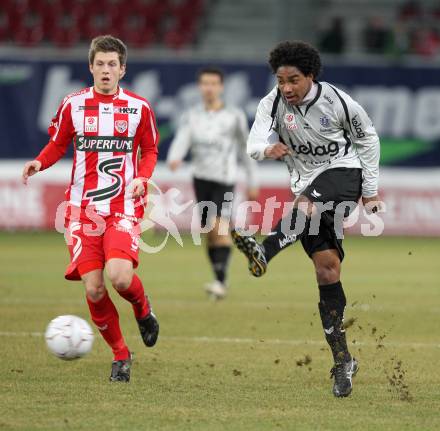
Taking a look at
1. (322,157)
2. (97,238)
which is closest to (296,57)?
(322,157)

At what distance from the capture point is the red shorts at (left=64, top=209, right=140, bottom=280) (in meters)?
7.12

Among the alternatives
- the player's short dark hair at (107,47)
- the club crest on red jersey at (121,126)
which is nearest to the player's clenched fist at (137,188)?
the club crest on red jersey at (121,126)

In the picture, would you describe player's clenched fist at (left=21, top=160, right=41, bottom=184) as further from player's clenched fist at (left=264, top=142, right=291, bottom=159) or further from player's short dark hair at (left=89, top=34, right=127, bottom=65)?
player's clenched fist at (left=264, top=142, right=291, bottom=159)

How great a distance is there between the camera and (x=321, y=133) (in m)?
6.96

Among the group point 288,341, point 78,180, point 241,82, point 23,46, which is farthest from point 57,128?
point 23,46

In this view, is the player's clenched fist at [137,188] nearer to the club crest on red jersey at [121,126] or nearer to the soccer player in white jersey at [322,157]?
the club crest on red jersey at [121,126]

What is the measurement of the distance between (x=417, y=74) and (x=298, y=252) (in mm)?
6101

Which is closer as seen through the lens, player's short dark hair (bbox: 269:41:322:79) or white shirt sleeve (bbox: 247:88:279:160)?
player's short dark hair (bbox: 269:41:322:79)

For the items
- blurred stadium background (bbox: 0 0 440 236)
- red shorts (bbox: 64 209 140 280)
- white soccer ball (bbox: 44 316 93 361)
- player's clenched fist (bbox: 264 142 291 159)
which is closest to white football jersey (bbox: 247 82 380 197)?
player's clenched fist (bbox: 264 142 291 159)

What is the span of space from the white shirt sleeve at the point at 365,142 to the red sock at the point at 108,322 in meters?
1.90

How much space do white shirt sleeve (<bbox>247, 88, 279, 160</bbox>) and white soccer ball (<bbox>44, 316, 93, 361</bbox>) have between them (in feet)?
5.49

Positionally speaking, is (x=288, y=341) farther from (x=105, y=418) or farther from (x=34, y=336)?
(x=105, y=418)

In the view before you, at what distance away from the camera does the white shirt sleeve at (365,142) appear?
272 inches

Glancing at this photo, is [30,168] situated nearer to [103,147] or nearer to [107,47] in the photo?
[103,147]
